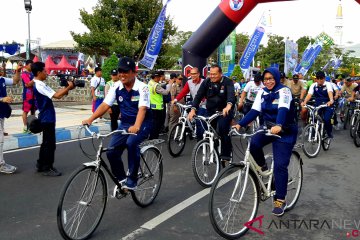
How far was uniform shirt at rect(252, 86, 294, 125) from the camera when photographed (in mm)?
4137

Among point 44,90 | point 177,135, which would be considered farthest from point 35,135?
point 177,135

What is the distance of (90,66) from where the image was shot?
111 feet

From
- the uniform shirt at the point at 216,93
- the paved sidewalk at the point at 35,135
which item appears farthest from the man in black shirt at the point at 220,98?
the paved sidewalk at the point at 35,135

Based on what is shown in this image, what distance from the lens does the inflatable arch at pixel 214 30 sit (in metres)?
11.2

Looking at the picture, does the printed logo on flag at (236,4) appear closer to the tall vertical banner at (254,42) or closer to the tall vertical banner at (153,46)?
the tall vertical banner at (153,46)

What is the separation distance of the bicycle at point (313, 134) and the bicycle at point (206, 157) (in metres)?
2.81

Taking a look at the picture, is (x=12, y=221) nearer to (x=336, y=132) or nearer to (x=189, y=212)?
(x=189, y=212)

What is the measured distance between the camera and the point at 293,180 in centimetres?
473

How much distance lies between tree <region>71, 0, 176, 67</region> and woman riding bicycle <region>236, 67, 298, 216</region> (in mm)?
21384

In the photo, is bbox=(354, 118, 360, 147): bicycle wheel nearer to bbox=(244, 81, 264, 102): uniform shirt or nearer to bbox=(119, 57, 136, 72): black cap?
bbox=(244, 81, 264, 102): uniform shirt

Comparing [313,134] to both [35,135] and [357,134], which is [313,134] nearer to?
[357,134]

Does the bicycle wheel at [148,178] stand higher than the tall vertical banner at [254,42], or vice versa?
the tall vertical banner at [254,42]

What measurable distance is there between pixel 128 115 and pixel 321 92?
5.78m

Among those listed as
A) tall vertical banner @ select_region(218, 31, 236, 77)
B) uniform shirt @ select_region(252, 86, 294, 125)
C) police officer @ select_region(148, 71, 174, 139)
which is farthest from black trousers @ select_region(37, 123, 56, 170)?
tall vertical banner @ select_region(218, 31, 236, 77)
